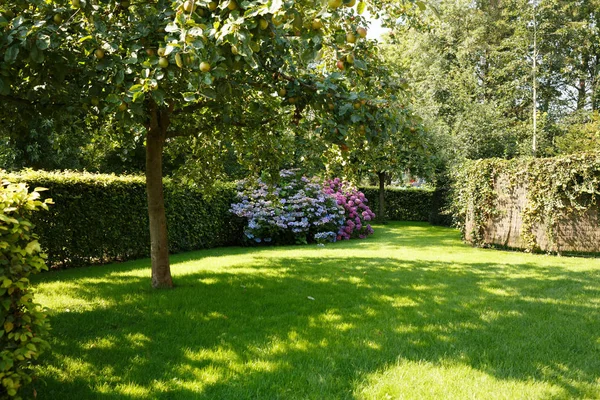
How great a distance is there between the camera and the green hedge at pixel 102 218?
748 centimetres

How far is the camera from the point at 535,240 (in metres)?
9.80

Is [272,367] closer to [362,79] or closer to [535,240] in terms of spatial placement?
[362,79]

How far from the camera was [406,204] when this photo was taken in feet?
76.4

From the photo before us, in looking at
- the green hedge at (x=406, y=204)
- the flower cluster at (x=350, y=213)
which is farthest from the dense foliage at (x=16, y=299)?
the green hedge at (x=406, y=204)

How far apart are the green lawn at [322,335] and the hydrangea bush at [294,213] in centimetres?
470

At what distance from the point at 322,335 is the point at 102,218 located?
622 cm

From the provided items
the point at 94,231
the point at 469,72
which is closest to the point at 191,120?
the point at 94,231

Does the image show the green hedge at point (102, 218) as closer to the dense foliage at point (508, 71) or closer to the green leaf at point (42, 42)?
the green leaf at point (42, 42)

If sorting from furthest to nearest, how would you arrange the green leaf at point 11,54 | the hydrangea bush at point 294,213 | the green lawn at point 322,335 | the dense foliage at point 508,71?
the dense foliage at point 508,71
the hydrangea bush at point 294,213
the green lawn at point 322,335
the green leaf at point 11,54

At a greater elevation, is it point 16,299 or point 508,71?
point 508,71

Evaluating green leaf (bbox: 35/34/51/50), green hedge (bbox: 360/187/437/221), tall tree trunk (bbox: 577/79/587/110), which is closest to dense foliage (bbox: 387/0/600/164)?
tall tree trunk (bbox: 577/79/587/110)

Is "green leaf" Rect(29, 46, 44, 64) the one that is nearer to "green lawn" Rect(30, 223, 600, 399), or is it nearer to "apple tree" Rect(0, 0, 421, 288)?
"apple tree" Rect(0, 0, 421, 288)

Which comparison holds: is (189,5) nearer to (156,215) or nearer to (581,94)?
(156,215)

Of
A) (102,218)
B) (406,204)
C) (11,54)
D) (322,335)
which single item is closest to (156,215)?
(322,335)
